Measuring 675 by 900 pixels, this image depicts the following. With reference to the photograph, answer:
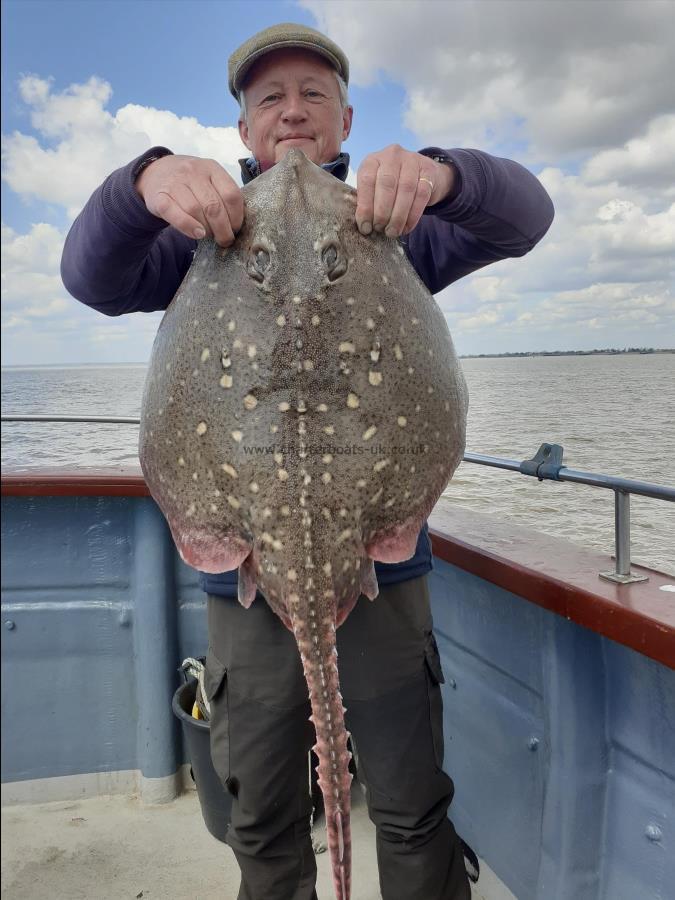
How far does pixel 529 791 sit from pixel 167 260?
2.27 meters

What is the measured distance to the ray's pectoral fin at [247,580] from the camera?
155cm

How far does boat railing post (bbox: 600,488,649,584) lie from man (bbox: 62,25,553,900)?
0.61 meters

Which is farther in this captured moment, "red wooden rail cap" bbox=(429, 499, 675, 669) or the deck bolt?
the deck bolt

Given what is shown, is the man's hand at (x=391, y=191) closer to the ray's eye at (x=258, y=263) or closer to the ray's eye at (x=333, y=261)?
the ray's eye at (x=333, y=261)

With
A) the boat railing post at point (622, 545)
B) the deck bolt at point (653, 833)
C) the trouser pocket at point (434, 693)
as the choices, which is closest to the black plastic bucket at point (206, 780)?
the trouser pocket at point (434, 693)

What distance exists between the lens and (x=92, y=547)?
133 inches

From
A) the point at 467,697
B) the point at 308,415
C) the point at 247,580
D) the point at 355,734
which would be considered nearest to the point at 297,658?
the point at 355,734

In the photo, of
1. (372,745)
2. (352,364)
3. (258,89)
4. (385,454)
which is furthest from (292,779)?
(258,89)

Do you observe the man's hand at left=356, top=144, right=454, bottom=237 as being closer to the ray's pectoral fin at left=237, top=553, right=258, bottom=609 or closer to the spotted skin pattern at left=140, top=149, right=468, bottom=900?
the spotted skin pattern at left=140, top=149, right=468, bottom=900

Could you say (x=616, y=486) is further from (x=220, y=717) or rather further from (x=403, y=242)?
(x=220, y=717)

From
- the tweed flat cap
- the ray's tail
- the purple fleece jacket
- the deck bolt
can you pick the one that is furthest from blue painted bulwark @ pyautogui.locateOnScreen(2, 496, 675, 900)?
the tweed flat cap

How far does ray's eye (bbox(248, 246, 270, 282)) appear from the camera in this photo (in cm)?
147

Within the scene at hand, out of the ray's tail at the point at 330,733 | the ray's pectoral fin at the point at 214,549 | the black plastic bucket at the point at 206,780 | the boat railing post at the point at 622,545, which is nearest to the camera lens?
the ray's tail at the point at 330,733

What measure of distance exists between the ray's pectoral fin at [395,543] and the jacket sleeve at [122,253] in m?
0.97
